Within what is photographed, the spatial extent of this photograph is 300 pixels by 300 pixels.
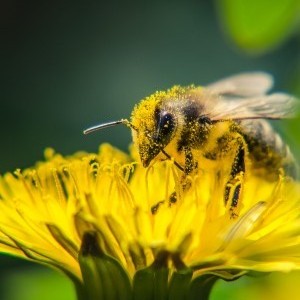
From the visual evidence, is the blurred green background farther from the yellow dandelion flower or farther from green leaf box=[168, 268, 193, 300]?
green leaf box=[168, 268, 193, 300]

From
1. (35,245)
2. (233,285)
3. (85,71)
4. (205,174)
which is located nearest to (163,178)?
(205,174)

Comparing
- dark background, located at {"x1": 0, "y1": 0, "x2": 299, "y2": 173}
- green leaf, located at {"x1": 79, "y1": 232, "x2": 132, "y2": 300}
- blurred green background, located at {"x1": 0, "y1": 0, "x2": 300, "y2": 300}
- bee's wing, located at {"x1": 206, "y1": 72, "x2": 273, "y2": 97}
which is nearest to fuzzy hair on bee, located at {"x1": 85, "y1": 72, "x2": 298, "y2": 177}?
bee's wing, located at {"x1": 206, "y1": 72, "x2": 273, "y2": 97}

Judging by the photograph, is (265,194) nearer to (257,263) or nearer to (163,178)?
(163,178)

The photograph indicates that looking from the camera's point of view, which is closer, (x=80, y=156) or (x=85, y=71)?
(x=80, y=156)

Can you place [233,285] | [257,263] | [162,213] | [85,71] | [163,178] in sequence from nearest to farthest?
[257,263] → [162,213] → [233,285] → [163,178] → [85,71]

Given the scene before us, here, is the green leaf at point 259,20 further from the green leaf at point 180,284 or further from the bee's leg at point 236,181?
the green leaf at point 180,284

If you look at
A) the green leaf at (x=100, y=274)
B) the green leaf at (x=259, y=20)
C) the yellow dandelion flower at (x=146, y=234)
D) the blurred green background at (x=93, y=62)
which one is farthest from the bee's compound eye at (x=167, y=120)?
the blurred green background at (x=93, y=62)

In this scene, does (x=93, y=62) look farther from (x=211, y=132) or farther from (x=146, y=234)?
(x=146, y=234)
